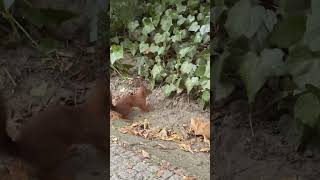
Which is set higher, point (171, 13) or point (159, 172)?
point (171, 13)

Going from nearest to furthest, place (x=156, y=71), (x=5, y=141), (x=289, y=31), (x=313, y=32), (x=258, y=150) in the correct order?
(x=5, y=141), (x=313, y=32), (x=289, y=31), (x=258, y=150), (x=156, y=71)

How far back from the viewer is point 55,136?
31.6 inches

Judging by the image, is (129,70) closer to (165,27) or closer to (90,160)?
(165,27)

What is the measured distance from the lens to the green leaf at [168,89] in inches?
70.0

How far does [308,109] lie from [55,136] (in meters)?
0.56

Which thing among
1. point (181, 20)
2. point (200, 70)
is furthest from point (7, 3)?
point (181, 20)

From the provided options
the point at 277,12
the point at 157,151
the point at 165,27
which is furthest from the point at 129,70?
the point at 277,12

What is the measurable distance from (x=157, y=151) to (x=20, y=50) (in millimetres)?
405

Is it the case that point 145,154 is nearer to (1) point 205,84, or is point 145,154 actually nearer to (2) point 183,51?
(1) point 205,84

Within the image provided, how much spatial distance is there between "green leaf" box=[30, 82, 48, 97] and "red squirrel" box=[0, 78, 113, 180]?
459 millimetres

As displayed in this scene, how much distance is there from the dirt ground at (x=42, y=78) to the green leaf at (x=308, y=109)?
1.28 feet

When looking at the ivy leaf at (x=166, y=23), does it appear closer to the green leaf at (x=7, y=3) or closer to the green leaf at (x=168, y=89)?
the green leaf at (x=168, y=89)

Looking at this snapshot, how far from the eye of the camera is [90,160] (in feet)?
2.67

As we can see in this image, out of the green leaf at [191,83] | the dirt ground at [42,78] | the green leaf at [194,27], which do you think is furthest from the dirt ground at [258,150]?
the green leaf at [194,27]
